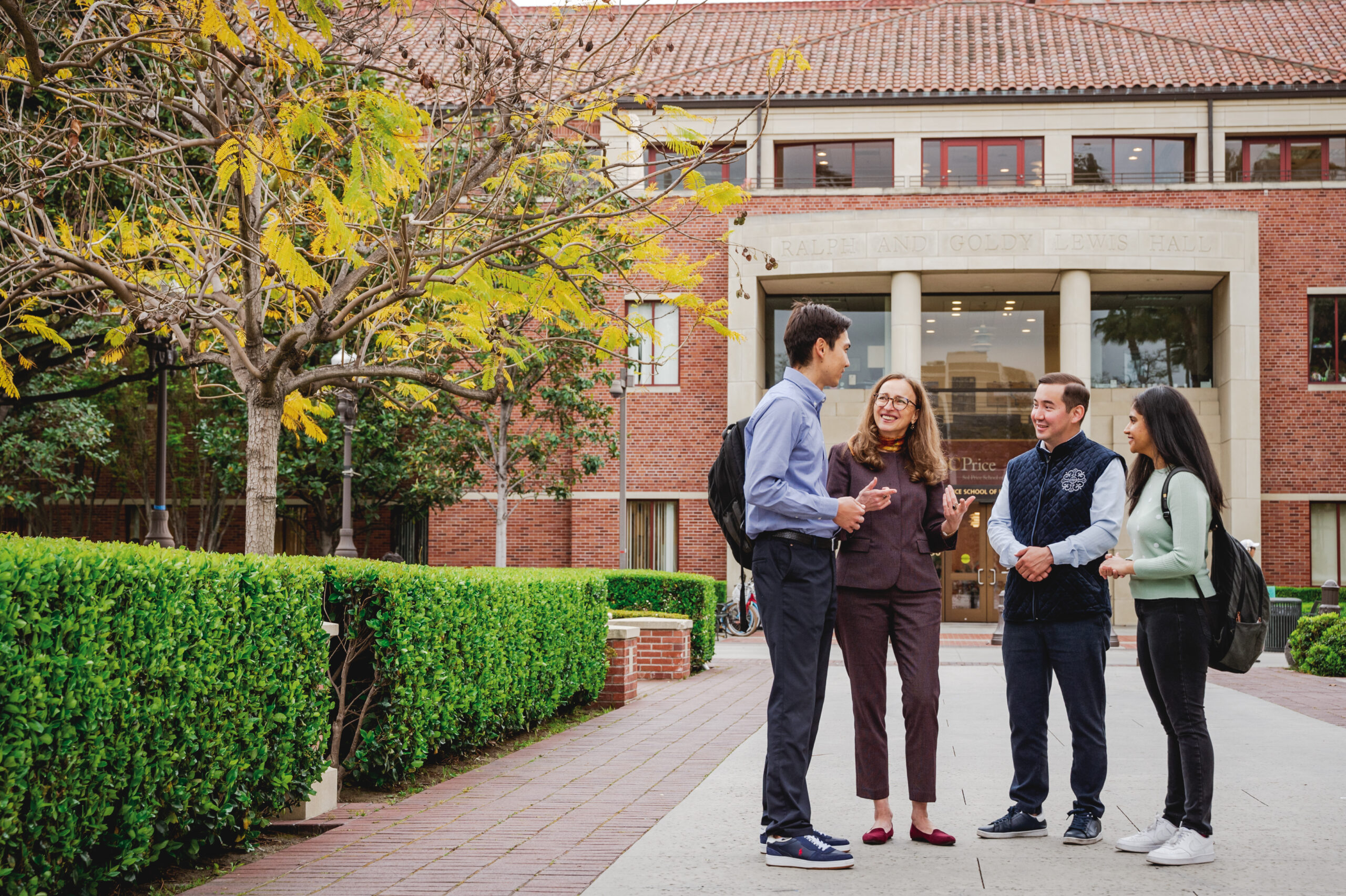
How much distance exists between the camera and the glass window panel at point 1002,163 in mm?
31438

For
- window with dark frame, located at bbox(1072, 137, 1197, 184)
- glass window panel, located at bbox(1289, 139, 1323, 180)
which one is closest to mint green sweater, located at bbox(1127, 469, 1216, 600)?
window with dark frame, located at bbox(1072, 137, 1197, 184)

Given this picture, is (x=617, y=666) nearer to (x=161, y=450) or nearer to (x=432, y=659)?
(x=432, y=659)

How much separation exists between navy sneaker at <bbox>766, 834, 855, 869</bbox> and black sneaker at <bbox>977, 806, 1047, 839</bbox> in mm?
832

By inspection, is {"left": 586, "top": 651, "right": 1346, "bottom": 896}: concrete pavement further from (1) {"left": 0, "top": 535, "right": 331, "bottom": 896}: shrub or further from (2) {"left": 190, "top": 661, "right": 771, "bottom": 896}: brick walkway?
(1) {"left": 0, "top": 535, "right": 331, "bottom": 896}: shrub

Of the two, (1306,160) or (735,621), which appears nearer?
(735,621)

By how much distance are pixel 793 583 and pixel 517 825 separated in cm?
198

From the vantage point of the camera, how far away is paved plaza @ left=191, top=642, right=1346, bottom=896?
466cm

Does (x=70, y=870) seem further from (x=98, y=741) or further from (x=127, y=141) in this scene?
(x=127, y=141)

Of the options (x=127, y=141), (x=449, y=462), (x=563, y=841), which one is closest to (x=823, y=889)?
(x=563, y=841)

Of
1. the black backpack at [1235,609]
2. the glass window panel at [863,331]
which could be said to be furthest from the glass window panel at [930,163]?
the black backpack at [1235,609]

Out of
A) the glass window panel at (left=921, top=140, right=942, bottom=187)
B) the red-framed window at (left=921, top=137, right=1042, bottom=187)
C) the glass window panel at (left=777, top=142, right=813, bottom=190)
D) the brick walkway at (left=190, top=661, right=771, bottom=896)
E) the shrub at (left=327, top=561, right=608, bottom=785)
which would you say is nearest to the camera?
the brick walkway at (left=190, top=661, right=771, bottom=896)

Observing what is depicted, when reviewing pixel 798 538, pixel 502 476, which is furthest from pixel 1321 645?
pixel 502 476

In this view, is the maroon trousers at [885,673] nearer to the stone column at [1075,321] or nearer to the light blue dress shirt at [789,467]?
the light blue dress shirt at [789,467]

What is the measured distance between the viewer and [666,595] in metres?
16.9
